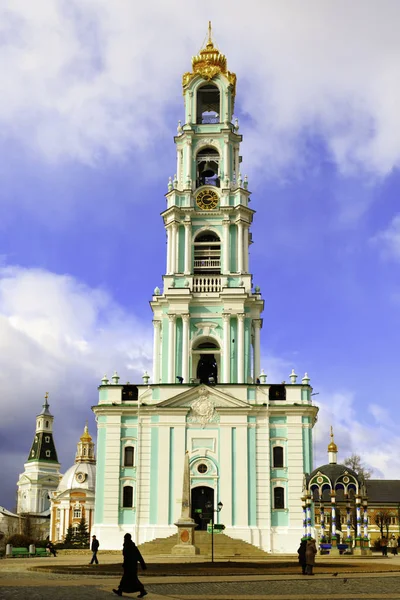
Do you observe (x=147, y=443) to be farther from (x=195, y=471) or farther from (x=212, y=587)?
(x=212, y=587)

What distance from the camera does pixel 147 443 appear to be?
178 ft

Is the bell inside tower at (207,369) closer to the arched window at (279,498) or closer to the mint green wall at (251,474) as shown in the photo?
the mint green wall at (251,474)

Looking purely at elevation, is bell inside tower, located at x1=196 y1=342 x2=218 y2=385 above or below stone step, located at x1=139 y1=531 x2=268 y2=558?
above

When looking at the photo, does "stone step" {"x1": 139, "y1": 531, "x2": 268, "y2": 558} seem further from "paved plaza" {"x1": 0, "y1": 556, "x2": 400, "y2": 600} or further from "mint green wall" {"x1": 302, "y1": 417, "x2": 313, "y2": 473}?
"paved plaza" {"x1": 0, "y1": 556, "x2": 400, "y2": 600}

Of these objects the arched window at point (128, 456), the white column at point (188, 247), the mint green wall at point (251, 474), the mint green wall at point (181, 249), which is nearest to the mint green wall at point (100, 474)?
the arched window at point (128, 456)

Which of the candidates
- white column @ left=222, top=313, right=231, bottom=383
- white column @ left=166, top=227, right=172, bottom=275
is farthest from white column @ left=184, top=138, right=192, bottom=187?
white column @ left=222, top=313, right=231, bottom=383

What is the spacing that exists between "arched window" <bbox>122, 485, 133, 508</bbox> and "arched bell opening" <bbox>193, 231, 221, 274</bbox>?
55.8ft

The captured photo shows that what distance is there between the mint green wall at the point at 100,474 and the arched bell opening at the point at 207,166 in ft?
69.4

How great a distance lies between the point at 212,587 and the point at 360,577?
6.58 m

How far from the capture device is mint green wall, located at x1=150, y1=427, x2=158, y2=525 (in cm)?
5234

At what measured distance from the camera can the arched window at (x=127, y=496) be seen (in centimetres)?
5359

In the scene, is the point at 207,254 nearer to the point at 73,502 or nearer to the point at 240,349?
the point at 240,349

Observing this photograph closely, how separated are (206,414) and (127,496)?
7.73m

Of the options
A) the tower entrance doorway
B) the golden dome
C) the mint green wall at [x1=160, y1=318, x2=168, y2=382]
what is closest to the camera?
the mint green wall at [x1=160, y1=318, x2=168, y2=382]
